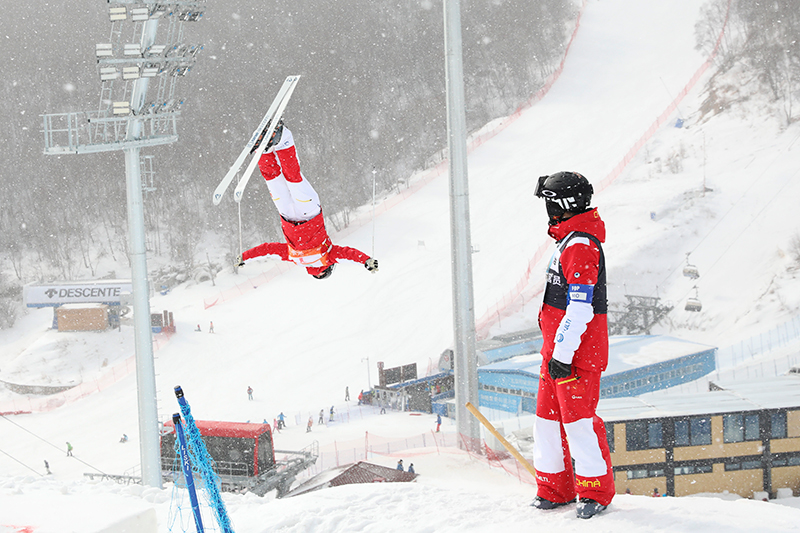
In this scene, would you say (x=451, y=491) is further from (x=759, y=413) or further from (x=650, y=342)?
(x=650, y=342)

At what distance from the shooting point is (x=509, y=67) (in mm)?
45094

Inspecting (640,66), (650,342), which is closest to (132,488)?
(650,342)

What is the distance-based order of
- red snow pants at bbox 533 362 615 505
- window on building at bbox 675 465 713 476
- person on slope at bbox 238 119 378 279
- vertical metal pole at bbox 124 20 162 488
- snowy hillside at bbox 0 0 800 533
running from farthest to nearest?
snowy hillside at bbox 0 0 800 533, window on building at bbox 675 465 713 476, vertical metal pole at bbox 124 20 162 488, person on slope at bbox 238 119 378 279, red snow pants at bbox 533 362 615 505

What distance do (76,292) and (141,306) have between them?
20750 millimetres

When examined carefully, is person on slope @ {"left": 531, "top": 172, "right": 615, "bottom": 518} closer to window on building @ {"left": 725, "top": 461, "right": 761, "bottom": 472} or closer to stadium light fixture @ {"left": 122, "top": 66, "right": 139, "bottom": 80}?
stadium light fixture @ {"left": 122, "top": 66, "right": 139, "bottom": 80}

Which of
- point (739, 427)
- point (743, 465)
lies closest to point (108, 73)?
point (739, 427)

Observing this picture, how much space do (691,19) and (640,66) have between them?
639 centimetres

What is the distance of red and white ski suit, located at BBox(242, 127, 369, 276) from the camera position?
3953 mm

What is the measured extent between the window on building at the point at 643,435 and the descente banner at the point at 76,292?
2102cm

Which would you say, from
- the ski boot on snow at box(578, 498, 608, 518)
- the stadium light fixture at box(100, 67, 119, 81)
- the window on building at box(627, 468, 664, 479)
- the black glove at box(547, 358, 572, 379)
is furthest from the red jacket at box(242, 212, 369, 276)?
the window on building at box(627, 468, 664, 479)

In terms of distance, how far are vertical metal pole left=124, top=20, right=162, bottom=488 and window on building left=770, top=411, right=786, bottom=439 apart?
8.46 m

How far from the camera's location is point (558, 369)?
12.1 feet

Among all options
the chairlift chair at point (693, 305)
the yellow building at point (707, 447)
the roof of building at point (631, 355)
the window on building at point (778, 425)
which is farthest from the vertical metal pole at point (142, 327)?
the chairlift chair at point (693, 305)

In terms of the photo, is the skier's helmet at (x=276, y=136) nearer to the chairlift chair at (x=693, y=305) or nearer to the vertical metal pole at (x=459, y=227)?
the vertical metal pole at (x=459, y=227)
